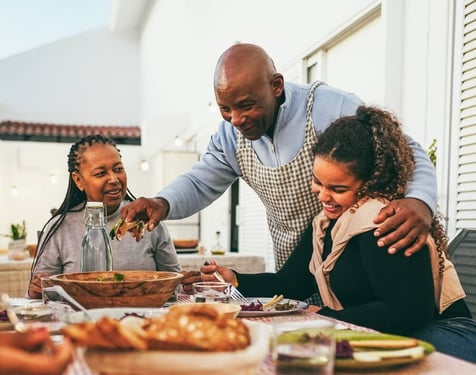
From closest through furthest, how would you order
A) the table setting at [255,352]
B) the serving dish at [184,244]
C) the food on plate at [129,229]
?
the table setting at [255,352], the food on plate at [129,229], the serving dish at [184,244]

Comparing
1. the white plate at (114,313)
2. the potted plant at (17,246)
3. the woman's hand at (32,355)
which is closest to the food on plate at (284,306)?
the white plate at (114,313)

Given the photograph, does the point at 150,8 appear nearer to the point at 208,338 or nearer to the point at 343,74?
the point at 343,74

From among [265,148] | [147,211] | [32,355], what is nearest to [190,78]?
[265,148]

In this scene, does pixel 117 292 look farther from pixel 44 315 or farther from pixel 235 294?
pixel 235 294

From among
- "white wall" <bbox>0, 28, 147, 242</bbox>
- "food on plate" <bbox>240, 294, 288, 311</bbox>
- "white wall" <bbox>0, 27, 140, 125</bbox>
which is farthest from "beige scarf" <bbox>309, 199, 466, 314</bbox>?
"white wall" <bbox>0, 27, 140, 125</bbox>

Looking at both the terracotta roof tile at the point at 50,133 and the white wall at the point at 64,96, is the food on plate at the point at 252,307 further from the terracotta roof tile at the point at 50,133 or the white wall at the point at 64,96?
the terracotta roof tile at the point at 50,133

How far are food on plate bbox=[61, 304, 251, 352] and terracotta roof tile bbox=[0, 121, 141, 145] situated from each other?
11259mm

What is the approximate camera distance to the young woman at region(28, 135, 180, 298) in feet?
6.84

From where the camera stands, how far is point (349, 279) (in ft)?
4.62

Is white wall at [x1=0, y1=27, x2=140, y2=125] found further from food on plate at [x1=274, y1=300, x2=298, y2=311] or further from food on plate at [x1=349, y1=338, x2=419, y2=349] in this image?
food on plate at [x1=349, y1=338, x2=419, y2=349]

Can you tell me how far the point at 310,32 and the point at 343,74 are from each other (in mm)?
489

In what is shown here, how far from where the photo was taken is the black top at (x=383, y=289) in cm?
127

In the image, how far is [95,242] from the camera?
5.13 ft

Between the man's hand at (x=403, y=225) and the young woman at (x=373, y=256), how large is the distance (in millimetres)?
22
